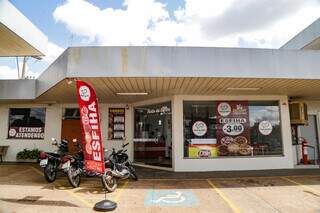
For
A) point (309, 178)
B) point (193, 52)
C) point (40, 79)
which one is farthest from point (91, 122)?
point (309, 178)

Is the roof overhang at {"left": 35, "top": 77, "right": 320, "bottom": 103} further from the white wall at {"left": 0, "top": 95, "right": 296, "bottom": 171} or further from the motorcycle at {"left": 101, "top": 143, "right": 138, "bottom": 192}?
the motorcycle at {"left": 101, "top": 143, "right": 138, "bottom": 192}

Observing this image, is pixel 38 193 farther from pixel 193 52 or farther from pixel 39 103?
pixel 39 103

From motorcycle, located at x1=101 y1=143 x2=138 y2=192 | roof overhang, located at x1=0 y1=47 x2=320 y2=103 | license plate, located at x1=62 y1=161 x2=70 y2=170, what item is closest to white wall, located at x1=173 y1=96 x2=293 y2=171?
roof overhang, located at x1=0 y1=47 x2=320 y2=103

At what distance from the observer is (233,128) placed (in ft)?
33.8

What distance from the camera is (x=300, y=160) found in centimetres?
1102

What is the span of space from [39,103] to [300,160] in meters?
12.3

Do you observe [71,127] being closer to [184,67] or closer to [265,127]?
[184,67]

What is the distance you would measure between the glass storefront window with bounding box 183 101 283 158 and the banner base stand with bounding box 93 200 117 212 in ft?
15.7

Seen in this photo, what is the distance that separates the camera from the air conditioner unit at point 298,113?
10430 millimetres

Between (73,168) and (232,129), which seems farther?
(232,129)

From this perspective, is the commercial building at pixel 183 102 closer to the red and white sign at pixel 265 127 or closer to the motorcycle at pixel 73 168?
the red and white sign at pixel 265 127

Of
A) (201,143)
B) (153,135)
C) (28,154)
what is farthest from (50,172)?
(201,143)

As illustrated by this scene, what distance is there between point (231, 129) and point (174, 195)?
4833mm

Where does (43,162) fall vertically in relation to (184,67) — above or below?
below
